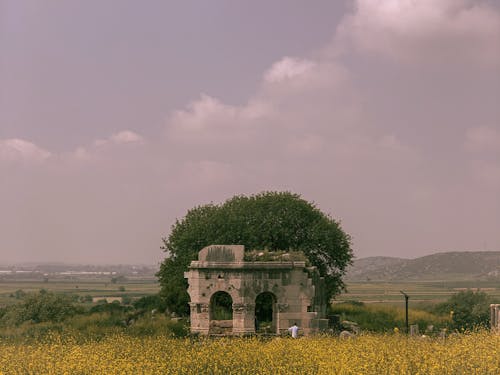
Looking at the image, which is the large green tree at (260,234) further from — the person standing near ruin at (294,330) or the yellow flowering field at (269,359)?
the yellow flowering field at (269,359)

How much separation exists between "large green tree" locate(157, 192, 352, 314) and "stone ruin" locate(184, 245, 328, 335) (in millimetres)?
10820

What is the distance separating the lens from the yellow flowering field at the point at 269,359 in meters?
13.5

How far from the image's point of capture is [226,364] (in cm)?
1535

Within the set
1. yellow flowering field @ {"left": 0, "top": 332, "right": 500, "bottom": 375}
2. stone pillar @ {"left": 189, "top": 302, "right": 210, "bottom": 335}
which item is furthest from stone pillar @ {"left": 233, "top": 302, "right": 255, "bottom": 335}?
yellow flowering field @ {"left": 0, "top": 332, "right": 500, "bottom": 375}

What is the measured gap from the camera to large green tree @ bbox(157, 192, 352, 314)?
37.9m

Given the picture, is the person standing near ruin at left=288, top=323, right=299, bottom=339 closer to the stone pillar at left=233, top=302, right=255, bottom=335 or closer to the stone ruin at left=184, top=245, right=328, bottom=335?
the stone ruin at left=184, top=245, right=328, bottom=335

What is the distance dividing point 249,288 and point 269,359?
31.4 feet

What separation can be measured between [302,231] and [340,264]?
138 inches

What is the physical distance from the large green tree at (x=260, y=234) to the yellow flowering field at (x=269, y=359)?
19263mm

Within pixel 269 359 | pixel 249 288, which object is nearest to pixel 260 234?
pixel 249 288

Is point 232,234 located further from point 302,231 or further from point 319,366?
point 319,366

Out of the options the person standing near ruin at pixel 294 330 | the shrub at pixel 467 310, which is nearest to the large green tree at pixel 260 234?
the shrub at pixel 467 310

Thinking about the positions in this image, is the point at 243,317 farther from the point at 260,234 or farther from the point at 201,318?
the point at 260,234

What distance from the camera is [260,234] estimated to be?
127ft
